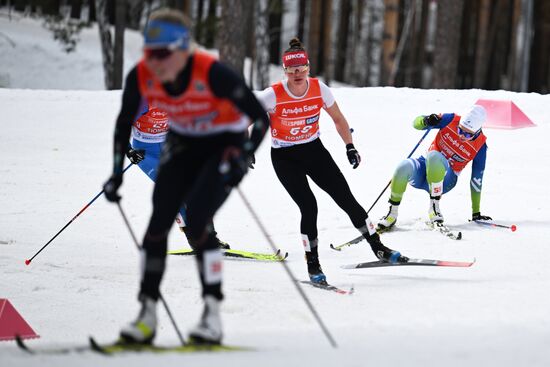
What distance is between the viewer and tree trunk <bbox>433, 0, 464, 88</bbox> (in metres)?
17.1

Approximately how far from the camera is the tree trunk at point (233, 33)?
1598 cm

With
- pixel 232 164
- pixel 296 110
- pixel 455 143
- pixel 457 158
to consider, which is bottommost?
pixel 457 158

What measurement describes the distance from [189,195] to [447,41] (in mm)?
13917

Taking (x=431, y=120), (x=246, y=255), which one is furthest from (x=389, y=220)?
(x=246, y=255)

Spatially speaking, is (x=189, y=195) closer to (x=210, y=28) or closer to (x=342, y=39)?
(x=210, y=28)

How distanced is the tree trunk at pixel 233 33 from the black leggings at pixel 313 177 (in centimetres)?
921

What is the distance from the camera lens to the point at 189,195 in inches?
165

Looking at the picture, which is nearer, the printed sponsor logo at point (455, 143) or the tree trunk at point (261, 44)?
the printed sponsor logo at point (455, 143)

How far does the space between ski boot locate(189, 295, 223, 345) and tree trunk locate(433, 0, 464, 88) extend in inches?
548

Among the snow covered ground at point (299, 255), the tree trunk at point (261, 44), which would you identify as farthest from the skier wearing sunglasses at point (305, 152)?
the tree trunk at point (261, 44)

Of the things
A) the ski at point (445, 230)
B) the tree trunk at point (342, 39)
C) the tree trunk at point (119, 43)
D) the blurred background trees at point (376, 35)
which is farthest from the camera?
the tree trunk at point (342, 39)

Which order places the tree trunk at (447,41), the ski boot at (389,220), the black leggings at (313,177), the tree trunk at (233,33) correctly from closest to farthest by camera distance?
the black leggings at (313,177) → the ski boot at (389,220) → the tree trunk at (233,33) → the tree trunk at (447,41)

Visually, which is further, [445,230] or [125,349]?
[445,230]

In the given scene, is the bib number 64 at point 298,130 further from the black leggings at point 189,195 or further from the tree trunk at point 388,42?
the tree trunk at point 388,42
